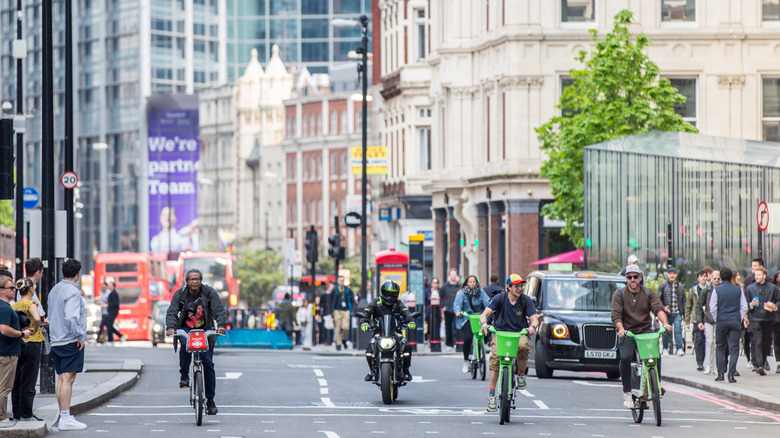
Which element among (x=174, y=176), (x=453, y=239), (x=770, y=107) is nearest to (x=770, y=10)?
(x=770, y=107)

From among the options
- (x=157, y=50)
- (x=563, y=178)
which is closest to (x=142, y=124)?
(x=157, y=50)

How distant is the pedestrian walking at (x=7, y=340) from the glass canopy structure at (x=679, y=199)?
65.2 feet

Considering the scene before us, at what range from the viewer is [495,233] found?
176 ft

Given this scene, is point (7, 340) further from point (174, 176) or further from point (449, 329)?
point (174, 176)

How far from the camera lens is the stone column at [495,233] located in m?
53.1

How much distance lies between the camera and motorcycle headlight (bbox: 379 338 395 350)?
70.0 ft

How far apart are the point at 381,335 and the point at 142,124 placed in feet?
467

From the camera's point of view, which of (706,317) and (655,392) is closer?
(655,392)

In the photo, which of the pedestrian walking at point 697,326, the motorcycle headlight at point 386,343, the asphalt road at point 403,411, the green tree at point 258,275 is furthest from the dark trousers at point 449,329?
the green tree at point 258,275

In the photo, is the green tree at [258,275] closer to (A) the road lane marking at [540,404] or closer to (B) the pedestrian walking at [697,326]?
(B) the pedestrian walking at [697,326]

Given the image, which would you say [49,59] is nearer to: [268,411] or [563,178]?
[268,411]

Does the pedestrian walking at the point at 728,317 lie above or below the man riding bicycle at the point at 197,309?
below

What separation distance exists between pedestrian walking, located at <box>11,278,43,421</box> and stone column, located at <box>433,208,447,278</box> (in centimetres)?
4334

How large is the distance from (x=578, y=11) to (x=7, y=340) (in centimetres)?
3661
